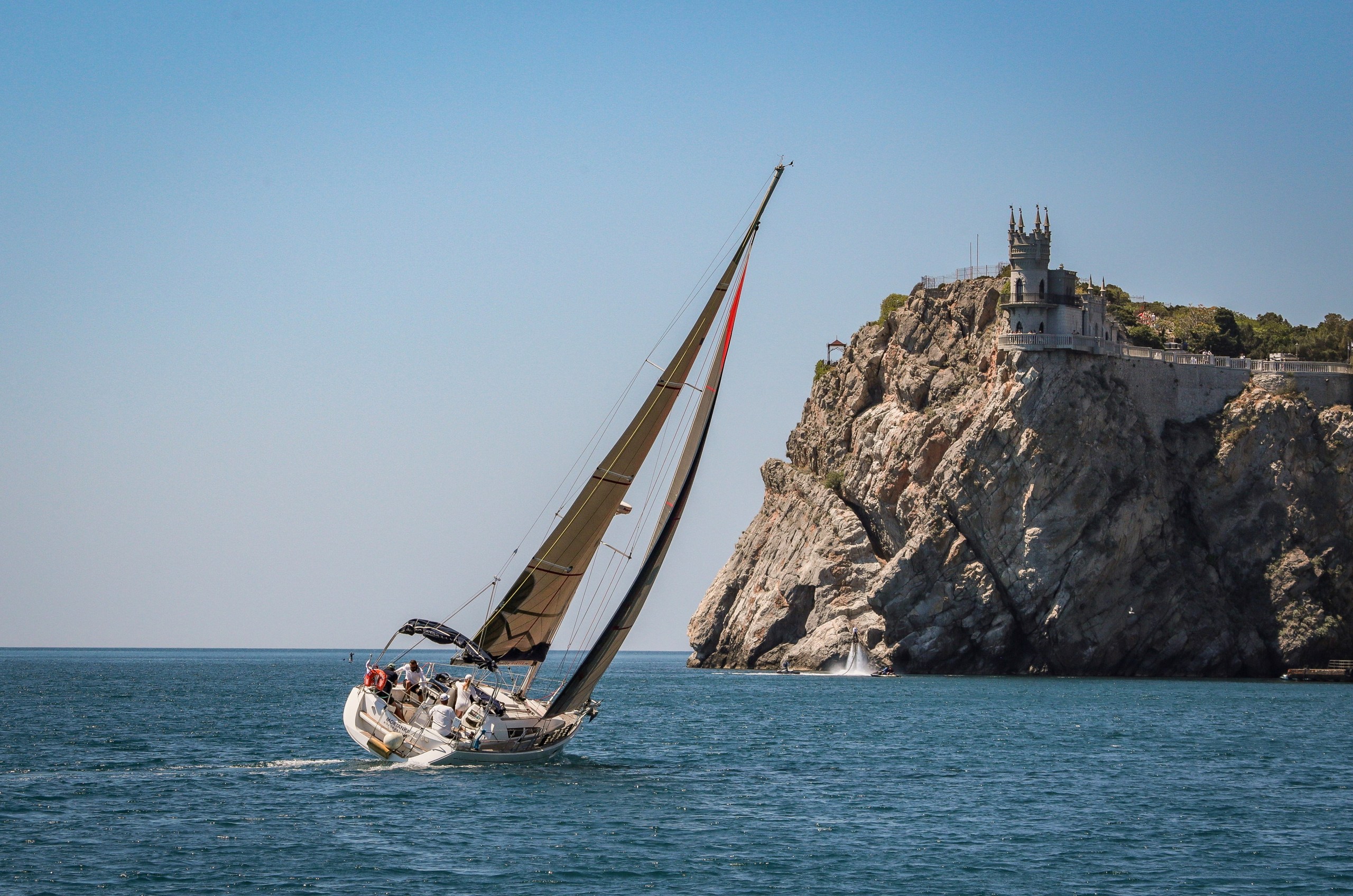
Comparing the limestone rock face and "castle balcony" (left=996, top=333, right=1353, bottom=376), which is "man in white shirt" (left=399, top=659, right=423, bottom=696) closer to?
the limestone rock face

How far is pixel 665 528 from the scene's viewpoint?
31406 millimetres

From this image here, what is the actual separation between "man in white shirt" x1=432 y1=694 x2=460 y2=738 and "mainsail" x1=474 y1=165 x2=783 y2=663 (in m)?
1.66

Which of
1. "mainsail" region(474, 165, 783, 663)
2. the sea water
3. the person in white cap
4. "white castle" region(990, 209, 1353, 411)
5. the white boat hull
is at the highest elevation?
"white castle" region(990, 209, 1353, 411)

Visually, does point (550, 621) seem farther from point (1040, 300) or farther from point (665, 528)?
point (1040, 300)

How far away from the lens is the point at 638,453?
31562 mm

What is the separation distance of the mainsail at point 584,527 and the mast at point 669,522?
33cm

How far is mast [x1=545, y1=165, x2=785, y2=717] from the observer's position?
3111 cm

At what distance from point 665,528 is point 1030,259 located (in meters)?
57.0

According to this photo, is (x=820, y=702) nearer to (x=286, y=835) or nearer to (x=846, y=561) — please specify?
(x=846, y=561)

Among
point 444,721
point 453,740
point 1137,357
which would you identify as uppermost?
point 1137,357

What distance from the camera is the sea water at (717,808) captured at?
891 inches

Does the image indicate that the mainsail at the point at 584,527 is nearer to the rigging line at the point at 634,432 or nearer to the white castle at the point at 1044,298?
the rigging line at the point at 634,432

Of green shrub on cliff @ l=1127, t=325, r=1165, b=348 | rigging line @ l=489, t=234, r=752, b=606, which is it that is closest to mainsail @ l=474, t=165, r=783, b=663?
rigging line @ l=489, t=234, r=752, b=606

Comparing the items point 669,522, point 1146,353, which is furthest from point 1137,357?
point 669,522
